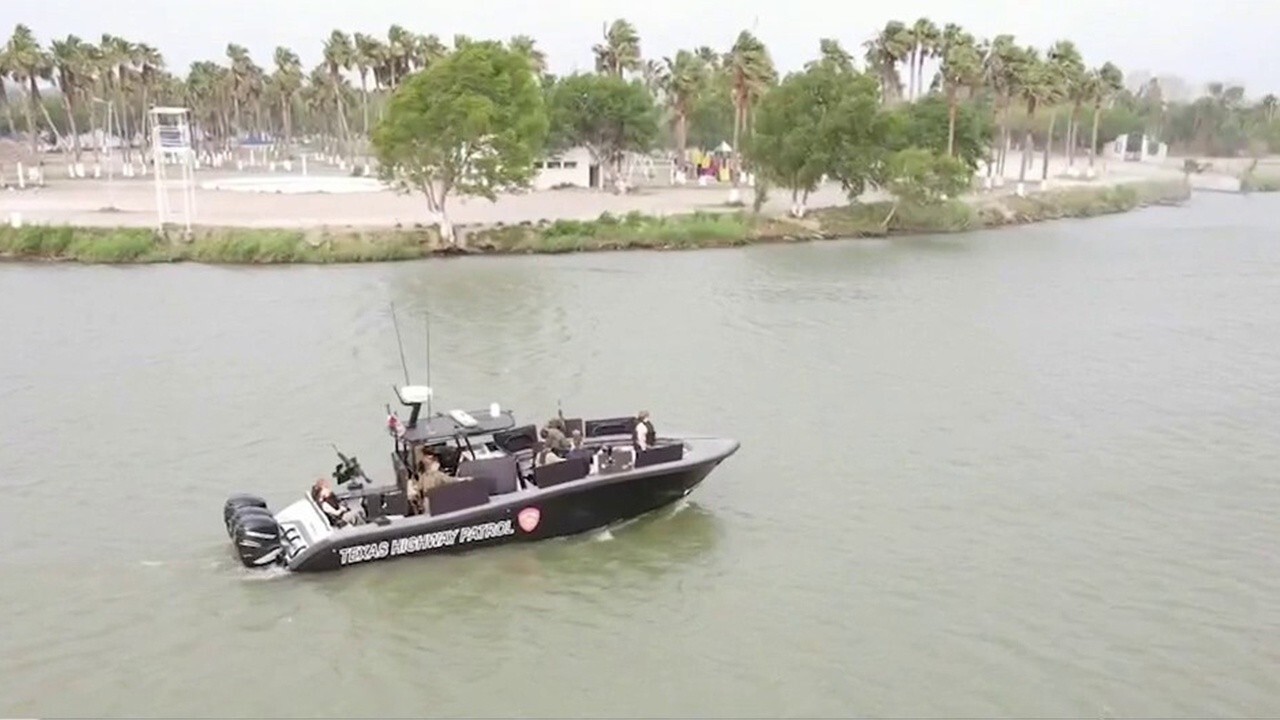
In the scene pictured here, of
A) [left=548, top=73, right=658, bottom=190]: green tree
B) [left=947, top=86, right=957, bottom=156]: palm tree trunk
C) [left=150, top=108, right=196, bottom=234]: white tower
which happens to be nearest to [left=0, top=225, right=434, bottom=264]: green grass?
[left=150, top=108, right=196, bottom=234]: white tower

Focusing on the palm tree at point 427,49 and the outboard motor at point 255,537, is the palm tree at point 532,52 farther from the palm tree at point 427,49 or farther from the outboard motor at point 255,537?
the outboard motor at point 255,537

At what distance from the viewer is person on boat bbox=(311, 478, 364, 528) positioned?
13945mm

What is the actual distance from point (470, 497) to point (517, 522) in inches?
29.3

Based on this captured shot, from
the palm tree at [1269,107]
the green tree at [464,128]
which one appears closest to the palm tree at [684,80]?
the green tree at [464,128]

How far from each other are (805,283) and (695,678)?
27.4 m

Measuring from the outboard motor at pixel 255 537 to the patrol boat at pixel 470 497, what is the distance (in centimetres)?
1

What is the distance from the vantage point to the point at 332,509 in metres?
14.0

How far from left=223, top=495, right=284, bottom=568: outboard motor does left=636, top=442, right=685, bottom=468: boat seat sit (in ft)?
15.0

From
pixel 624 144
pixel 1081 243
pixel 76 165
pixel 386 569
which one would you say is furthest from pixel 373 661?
pixel 76 165

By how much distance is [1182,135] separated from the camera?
136 m

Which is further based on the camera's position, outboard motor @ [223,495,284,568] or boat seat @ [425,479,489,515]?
boat seat @ [425,479,489,515]

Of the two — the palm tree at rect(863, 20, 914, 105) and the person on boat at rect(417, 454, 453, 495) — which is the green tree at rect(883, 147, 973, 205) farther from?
the person on boat at rect(417, 454, 453, 495)

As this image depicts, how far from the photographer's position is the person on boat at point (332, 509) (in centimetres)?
1395

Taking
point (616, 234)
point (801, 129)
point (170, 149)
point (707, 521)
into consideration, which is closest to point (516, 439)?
point (707, 521)
